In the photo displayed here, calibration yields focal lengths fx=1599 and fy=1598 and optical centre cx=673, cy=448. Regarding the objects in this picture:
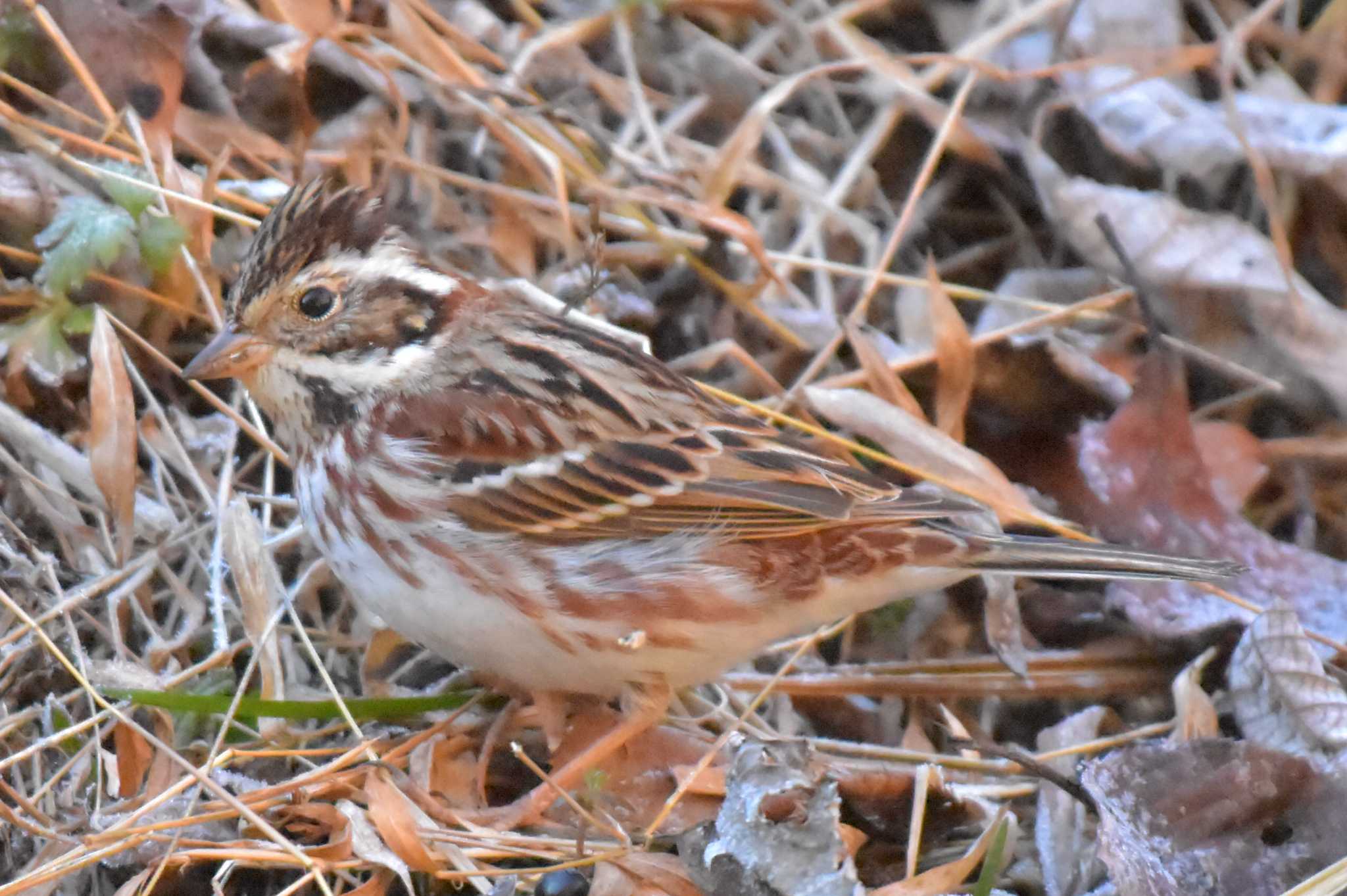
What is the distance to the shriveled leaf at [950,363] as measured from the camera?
396cm

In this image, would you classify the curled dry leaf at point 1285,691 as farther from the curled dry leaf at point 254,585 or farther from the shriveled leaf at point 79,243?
the shriveled leaf at point 79,243

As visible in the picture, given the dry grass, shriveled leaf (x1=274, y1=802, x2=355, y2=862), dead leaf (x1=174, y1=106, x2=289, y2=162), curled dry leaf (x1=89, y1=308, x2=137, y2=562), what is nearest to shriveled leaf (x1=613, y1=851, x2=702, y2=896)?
the dry grass

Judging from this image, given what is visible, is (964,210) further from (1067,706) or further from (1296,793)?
(1296,793)

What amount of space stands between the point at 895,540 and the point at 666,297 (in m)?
1.23

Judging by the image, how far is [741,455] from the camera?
3225 mm

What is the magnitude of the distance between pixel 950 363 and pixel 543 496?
1341 millimetres

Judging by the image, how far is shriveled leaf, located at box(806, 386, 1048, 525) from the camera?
373cm

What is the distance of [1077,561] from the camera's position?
10.7ft

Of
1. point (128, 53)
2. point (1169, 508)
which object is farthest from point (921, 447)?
point (128, 53)

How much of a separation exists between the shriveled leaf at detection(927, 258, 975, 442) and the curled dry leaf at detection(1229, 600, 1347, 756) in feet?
2.98

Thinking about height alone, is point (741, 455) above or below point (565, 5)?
below

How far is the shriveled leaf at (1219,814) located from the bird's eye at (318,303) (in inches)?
66.0

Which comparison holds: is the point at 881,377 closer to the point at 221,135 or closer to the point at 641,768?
the point at 641,768

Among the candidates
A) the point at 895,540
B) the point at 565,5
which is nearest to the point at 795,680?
the point at 895,540
